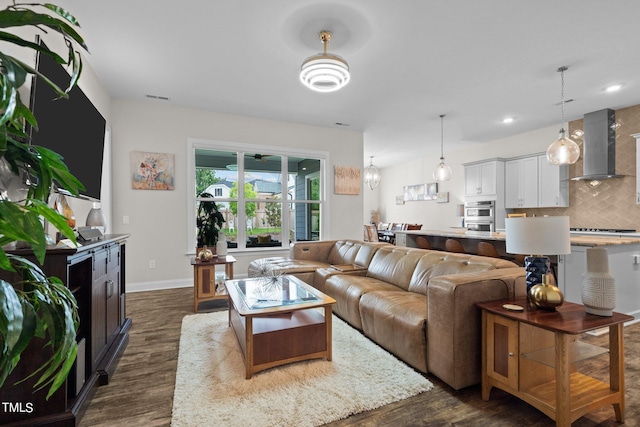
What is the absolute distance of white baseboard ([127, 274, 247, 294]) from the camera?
4622 millimetres

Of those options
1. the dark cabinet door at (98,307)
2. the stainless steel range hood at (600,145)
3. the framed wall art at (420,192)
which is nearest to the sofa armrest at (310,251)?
the dark cabinet door at (98,307)

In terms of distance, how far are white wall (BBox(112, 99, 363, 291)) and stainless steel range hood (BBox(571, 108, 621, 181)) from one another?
5.62 m

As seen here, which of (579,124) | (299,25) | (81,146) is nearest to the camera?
(81,146)

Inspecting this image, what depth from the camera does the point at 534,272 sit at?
2031 millimetres

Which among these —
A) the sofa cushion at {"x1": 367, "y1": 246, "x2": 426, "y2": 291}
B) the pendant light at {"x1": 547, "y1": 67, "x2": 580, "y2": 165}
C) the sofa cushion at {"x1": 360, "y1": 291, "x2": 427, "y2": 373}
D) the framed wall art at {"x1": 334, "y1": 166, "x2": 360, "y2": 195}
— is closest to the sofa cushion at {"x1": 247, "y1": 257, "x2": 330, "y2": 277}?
the sofa cushion at {"x1": 367, "y1": 246, "x2": 426, "y2": 291}

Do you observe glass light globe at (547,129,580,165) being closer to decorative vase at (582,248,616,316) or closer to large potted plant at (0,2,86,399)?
decorative vase at (582,248,616,316)

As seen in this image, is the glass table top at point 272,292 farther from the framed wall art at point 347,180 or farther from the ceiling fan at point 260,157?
the framed wall art at point 347,180

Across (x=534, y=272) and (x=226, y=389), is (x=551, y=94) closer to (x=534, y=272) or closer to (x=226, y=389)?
(x=534, y=272)

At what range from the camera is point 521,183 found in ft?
21.1

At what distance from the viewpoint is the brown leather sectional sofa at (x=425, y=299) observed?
6.28 ft

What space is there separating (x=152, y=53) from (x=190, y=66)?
41 cm

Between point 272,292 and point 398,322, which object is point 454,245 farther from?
point 272,292

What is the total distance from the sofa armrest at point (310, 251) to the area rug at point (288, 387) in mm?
2134

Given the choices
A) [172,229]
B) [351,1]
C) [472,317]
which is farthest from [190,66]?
[472,317]
